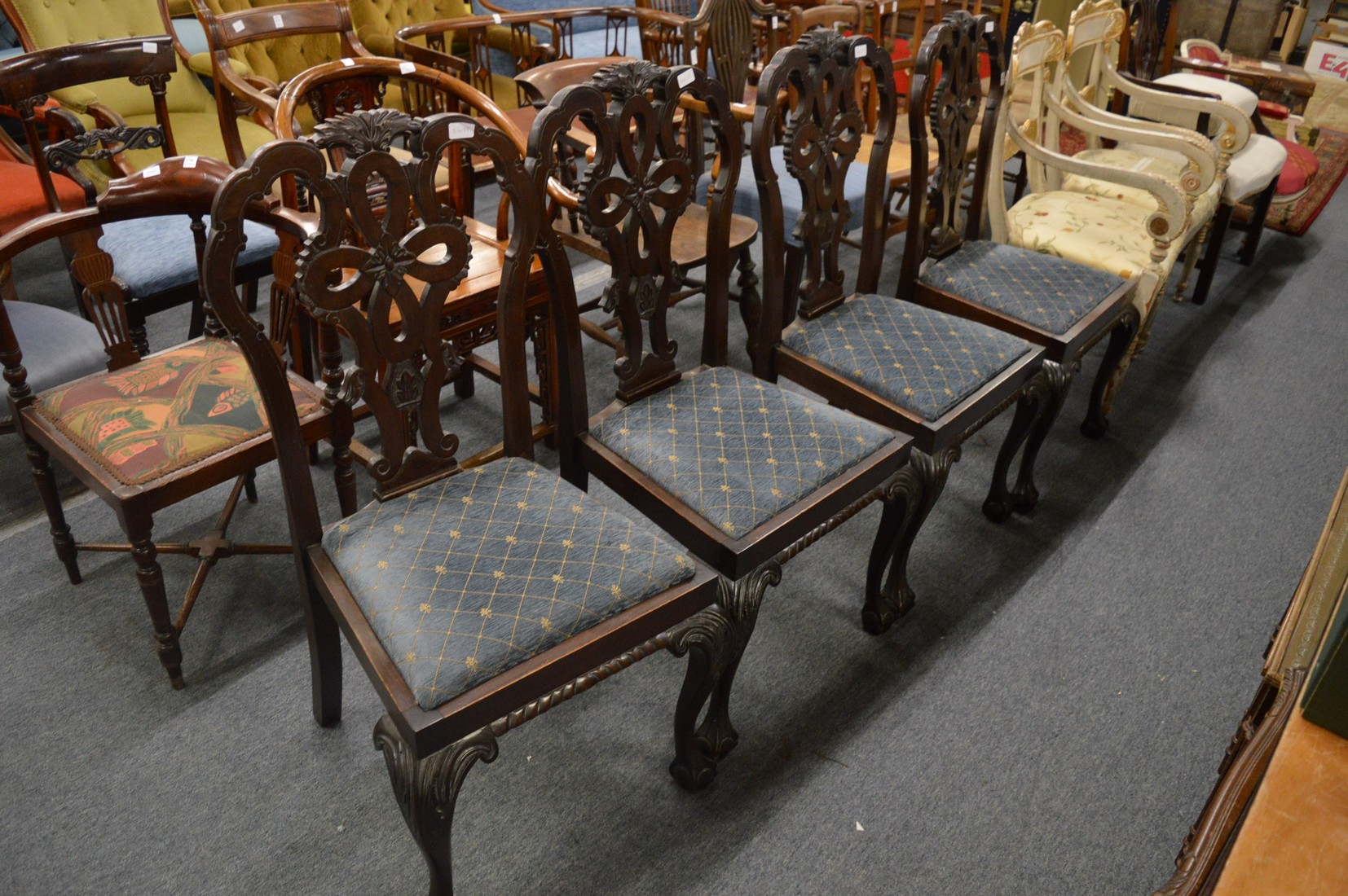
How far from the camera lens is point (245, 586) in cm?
199

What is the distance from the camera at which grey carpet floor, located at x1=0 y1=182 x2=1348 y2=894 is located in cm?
151

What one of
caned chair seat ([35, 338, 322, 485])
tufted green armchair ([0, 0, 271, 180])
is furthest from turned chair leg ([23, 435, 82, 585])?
tufted green armchair ([0, 0, 271, 180])

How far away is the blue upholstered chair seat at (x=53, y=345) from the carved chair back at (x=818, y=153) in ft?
4.61

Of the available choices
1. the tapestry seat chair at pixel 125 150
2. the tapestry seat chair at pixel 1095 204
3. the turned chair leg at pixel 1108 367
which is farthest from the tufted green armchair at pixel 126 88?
the turned chair leg at pixel 1108 367

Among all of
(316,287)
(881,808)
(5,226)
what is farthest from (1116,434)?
→ (5,226)

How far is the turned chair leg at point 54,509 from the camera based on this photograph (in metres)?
1.78

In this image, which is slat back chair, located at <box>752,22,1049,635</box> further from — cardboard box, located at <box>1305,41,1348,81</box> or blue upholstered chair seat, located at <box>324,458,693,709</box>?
cardboard box, located at <box>1305,41,1348,81</box>

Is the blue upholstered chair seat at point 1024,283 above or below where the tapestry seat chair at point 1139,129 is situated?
below

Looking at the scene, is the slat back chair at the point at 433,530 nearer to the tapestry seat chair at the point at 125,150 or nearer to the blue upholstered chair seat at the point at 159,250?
the tapestry seat chair at the point at 125,150

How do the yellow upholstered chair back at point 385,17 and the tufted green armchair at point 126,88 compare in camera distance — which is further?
the yellow upholstered chair back at point 385,17

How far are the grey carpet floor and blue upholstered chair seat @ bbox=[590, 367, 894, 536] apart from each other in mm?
485

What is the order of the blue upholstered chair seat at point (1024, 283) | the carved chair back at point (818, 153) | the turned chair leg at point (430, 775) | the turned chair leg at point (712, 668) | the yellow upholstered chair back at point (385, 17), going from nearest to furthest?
1. the turned chair leg at point (430, 775)
2. the turned chair leg at point (712, 668)
3. the carved chair back at point (818, 153)
4. the blue upholstered chair seat at point (1024, 283)
5. the yellow upholstered chair back at point (385, 17)

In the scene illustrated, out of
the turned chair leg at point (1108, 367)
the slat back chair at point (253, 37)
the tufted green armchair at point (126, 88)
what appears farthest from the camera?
the tufted green armchair at point (126, 88)

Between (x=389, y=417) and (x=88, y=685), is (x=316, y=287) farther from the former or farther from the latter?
(x=88, y=685)
